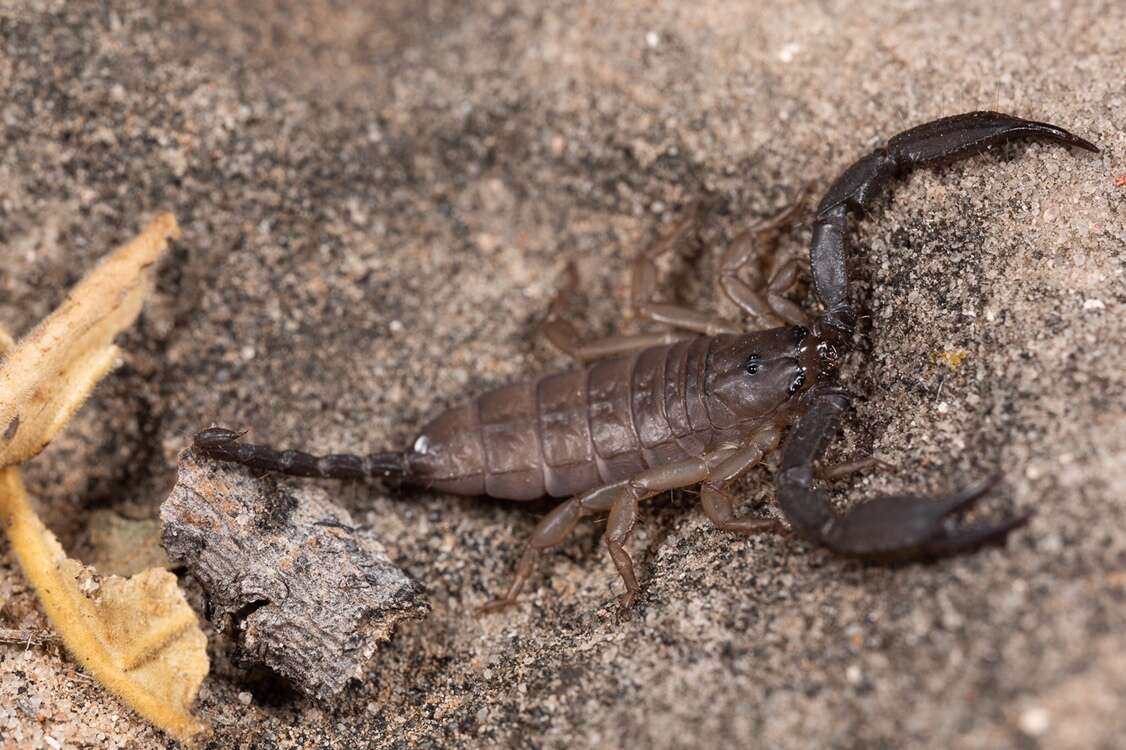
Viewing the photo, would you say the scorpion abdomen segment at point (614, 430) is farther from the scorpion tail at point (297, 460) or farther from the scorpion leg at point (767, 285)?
the scorpion tail at point (297, 460)

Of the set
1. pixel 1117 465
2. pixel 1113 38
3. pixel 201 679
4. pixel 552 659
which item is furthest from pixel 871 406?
pixel 201 679

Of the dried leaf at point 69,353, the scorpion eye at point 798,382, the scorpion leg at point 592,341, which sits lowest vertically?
the scorpion eye at point 798,382

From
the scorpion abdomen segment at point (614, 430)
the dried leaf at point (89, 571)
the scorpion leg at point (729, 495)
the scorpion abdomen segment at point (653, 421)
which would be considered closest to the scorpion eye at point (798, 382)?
the scorpion leg at point (729, 495)

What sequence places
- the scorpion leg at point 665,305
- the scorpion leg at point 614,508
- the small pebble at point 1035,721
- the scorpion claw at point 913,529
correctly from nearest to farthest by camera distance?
1. the small pebble at point 1035,721
2. the scorpion claw at point 913,529
3. the scorpion leg at point 614,508
4. the scorpion leg at point 665,305

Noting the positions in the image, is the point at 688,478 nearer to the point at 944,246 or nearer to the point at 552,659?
the point at 552,659

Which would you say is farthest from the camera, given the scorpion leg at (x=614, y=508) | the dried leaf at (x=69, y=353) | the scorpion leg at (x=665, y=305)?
the scorpion leg at (x=665, y=305)

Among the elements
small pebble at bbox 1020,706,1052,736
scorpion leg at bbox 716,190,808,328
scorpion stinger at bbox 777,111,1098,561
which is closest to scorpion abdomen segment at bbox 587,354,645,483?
scorpion leg at bbox 716,190,808,328

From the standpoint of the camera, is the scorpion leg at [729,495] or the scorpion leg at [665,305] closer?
the scorpion leg at [729,495]
